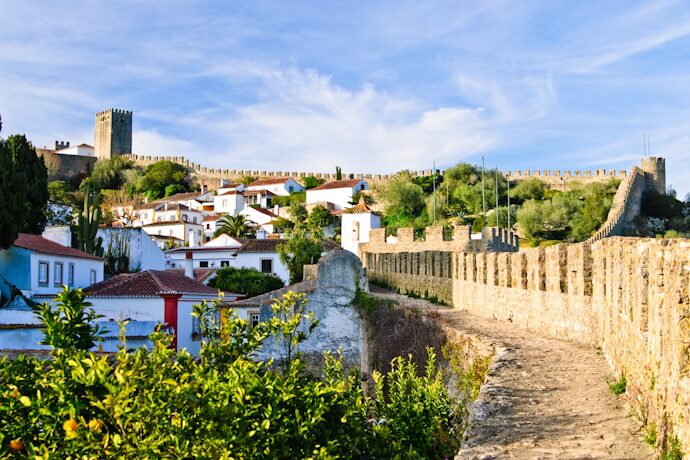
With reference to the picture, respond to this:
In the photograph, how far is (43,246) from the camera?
28.2 metres

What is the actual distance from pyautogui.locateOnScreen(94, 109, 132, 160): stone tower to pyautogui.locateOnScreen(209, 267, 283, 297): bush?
255 feet

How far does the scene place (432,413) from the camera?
8305 mm

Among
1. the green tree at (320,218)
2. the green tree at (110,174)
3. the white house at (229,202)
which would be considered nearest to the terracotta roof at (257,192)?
the white house at (229,202)

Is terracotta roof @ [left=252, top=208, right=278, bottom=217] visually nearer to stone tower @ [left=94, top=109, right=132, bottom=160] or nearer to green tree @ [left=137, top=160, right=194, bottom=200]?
green tree @ [left=137, top=160, right=194, bottom=200]

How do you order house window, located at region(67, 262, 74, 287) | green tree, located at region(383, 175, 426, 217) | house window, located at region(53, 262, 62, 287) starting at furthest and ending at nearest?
green tree, located at region(383, 175, 426, 217) → house window, located at region(67, 262, 74, 287) → house window, located at region(53, 262, 62, 287)

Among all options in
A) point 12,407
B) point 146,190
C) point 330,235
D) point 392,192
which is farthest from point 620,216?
point 12,407

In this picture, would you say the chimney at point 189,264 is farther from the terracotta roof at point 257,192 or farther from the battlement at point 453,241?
the terracotta roof at point 257,192

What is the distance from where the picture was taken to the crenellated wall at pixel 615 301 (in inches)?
195

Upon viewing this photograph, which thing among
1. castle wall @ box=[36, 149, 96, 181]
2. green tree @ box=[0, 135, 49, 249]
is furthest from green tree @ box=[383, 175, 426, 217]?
castle wall @ box=[36, 149, 96, 181]

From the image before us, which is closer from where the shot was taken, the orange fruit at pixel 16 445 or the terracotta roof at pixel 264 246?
the orange fruit at pixel 16 445

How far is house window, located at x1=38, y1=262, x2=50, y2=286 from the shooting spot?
2683cm

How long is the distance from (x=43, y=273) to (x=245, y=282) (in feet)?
35.2

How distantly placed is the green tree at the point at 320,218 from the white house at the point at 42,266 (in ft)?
117

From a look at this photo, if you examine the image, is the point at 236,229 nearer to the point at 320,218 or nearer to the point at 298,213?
the point at 320,218
